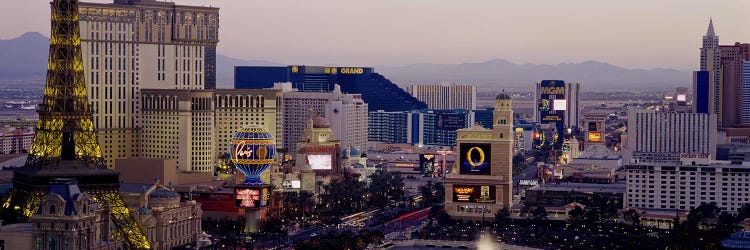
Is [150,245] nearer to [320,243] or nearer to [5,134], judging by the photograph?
[320,243]

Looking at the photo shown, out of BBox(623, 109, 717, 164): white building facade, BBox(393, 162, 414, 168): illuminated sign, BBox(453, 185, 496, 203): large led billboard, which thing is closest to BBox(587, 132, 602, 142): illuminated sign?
BBox(623, 109, 717, 164): white building facade

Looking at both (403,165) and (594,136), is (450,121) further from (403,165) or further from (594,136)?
(403,165)

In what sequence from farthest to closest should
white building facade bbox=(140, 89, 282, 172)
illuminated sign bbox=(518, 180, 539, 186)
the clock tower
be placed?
illuminated sign bbox=(518, 180, 539, 186) → white building facade bbox=(140, 89, 282, 172) → the clock tower

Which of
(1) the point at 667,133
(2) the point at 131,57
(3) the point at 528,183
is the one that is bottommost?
(3) the point at 528,183

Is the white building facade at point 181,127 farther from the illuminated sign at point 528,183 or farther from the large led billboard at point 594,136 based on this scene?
the large led billboard at point 594,136

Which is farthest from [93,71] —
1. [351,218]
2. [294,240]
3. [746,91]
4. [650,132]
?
[746,91]

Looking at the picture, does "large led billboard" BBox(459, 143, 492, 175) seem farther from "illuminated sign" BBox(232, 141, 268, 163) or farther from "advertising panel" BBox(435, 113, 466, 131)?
"advertising panel" BBox(435, 113, 466, 131)

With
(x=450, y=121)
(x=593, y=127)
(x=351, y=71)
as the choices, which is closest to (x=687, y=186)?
(x=593, y=127)
